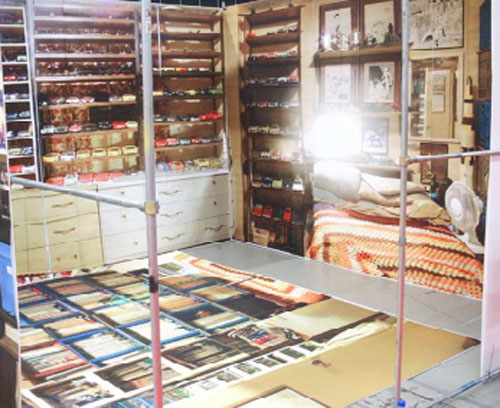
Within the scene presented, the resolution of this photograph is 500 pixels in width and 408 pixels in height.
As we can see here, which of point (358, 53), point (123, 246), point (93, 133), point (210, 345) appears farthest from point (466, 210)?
point (93, 133)

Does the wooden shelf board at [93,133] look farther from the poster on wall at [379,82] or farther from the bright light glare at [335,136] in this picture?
the poster on wall at [379,82]

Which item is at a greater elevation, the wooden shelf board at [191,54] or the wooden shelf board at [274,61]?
the wooden shelf board at [191,54]

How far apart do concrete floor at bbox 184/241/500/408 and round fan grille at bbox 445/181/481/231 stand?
662 mm

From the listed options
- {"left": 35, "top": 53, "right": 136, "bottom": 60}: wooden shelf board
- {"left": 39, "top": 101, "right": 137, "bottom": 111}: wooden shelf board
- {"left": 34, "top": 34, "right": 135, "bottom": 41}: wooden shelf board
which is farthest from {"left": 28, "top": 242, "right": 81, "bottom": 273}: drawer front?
{"left": 34, "top": 34, "right": 135, "bottom": 41}: wooden shelf board

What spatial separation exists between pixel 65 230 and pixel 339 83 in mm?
3178

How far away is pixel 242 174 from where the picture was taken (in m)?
7.34

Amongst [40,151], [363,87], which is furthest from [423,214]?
[40,151]

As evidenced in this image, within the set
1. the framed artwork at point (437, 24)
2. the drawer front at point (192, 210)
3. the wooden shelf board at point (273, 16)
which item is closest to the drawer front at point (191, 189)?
the drawer front at point (192, 210)

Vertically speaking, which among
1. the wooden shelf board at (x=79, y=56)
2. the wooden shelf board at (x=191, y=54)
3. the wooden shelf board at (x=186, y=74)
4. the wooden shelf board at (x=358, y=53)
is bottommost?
the wooden shelf board at (x=186, y=74)

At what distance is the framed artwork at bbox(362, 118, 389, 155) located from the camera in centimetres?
575

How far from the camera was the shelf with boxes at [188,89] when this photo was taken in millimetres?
7008

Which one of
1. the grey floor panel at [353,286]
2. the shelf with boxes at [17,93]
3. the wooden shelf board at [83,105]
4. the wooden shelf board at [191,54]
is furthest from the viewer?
the wooden shelf board at [191,54]

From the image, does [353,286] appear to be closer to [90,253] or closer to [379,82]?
[379,82]

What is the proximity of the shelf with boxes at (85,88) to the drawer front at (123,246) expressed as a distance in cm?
70
